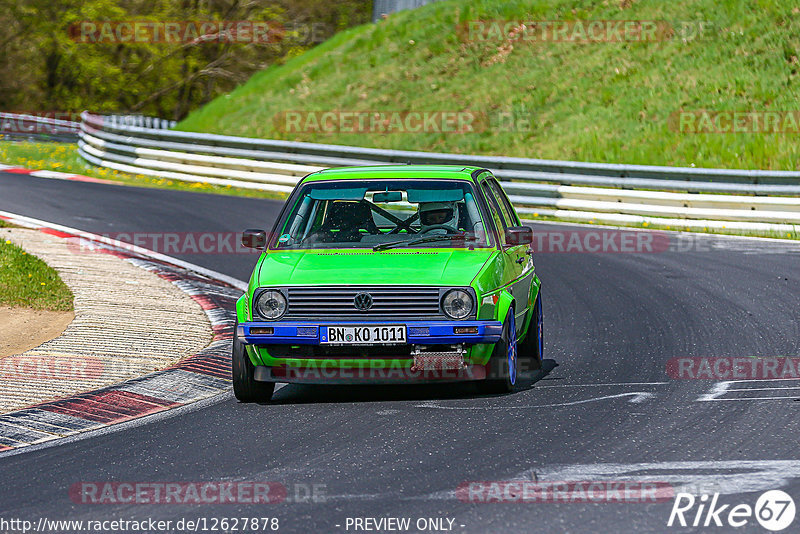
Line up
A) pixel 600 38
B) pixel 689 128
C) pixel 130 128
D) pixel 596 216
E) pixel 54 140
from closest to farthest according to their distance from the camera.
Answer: pixel 596 216
pixel 689 128
pixel 130 128
pixel 600 38
pixel 54 140

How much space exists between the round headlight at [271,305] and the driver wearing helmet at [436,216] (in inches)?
55.5

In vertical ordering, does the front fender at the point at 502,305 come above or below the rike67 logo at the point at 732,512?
above

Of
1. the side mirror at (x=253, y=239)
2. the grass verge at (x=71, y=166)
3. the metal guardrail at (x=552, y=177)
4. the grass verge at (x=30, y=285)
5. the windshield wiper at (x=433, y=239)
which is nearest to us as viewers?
the windshield wiper at (x=433, y=239)

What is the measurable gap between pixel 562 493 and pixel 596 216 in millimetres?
14944

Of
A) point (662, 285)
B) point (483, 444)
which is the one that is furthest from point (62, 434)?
point (662, 285)

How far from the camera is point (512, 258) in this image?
29.5 ft

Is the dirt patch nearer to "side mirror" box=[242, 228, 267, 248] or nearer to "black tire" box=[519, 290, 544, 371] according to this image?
"side mirror" box=[242, 228, 267, 248]

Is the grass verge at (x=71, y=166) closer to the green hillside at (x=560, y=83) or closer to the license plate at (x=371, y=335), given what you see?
the green hillside at (x=560, y=83)

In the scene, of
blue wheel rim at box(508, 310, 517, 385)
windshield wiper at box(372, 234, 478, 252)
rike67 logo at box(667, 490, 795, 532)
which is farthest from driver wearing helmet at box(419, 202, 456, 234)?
rike67 logo at box(667, 490, 795, 532)

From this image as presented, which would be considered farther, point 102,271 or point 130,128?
point 130,128

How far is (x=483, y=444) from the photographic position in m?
6.76

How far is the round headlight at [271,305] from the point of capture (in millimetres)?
7957

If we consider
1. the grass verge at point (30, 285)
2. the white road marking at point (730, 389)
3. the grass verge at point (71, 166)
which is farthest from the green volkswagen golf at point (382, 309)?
the grass verge at point (71, 166)

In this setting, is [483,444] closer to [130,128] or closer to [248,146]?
[248,146]
